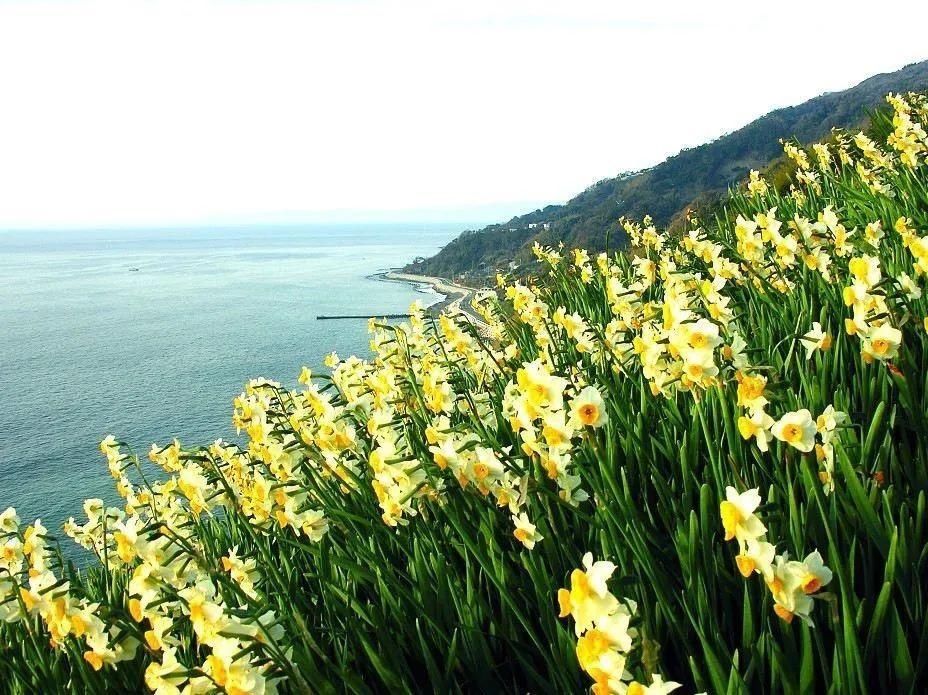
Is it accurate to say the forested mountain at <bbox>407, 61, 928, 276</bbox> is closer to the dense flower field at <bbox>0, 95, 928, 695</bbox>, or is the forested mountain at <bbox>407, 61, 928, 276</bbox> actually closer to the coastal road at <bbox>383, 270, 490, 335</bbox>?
the coastal road at <bbox>383, 270, 490, 335</bbox>

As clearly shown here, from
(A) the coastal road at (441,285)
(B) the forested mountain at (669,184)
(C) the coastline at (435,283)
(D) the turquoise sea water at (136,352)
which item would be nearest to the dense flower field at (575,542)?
(D) the turquoise sea water at (136,352)

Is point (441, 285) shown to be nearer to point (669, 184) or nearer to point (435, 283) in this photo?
point (435, 283)

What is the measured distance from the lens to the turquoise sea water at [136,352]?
39500 millimetres

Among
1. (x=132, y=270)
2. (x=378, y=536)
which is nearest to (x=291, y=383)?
(x=378, y=536)

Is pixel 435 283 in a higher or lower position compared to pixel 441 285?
higher

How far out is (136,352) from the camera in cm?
6388

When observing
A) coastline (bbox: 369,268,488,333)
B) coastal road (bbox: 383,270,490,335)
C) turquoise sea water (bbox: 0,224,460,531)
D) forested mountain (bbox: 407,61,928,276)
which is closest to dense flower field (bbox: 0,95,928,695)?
turquoise sea water (bbox: 0,224,460,531)

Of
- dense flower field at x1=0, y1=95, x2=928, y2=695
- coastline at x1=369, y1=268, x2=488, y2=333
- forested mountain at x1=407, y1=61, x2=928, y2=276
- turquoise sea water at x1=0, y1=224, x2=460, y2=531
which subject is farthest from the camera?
coastline at x1=369, y1=268, x2=488, y2=333

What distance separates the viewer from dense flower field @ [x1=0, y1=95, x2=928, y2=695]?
5.78 ft

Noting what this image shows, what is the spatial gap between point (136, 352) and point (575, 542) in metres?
67.4

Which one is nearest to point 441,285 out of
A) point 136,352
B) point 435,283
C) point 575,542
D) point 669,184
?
point 435,283

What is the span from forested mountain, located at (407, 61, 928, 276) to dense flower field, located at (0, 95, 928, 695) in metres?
59.4

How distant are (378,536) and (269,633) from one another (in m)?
1.05

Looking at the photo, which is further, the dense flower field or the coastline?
the coastline
